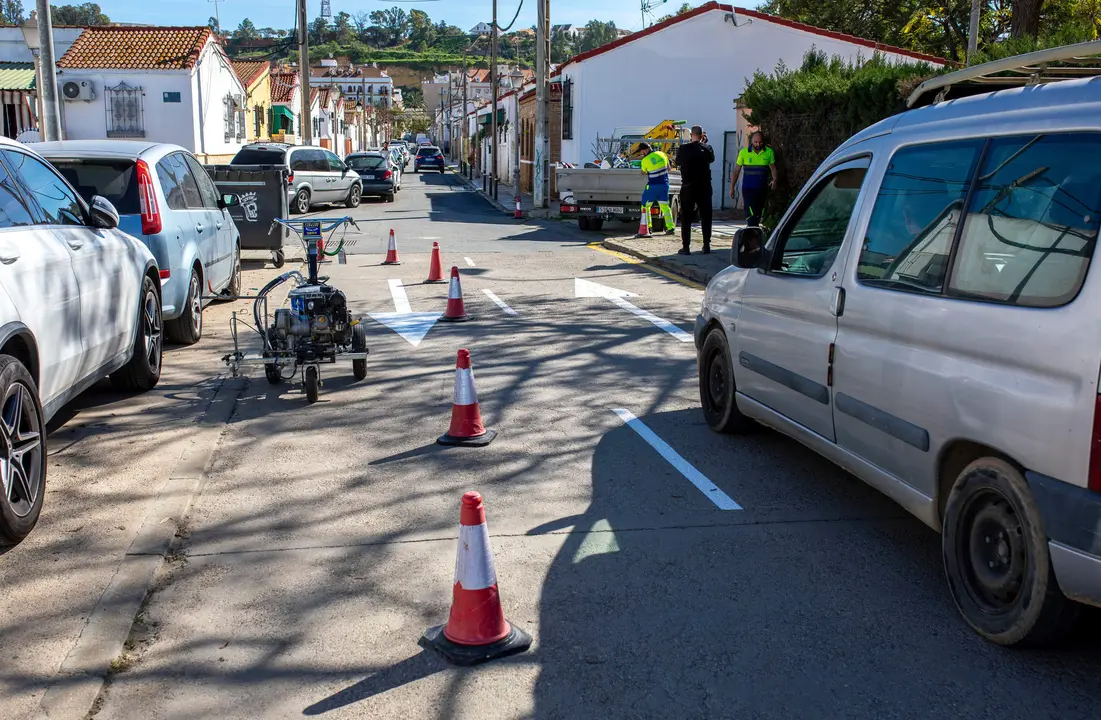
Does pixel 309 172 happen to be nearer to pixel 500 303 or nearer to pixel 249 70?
pixel 500 303

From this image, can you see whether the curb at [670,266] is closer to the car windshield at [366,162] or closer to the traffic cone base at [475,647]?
the traffic cone base at [475,647]

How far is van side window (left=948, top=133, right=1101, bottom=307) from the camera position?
3.57 m

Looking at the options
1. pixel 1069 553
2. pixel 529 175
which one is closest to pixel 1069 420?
pixel 1069 553

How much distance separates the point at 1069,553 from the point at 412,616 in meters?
2.39

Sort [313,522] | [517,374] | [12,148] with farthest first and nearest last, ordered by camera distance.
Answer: [517,374]
[12,148]
[313,522]

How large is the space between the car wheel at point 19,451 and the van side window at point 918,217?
3.87m

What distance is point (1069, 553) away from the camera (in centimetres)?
344

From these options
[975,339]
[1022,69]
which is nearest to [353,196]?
[1022,69]

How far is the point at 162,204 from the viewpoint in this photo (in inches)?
362

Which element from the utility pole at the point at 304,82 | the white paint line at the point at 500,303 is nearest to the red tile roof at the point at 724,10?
the utility pole at the point at 304,82

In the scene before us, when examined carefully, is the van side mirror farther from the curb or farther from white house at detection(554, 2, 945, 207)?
white house at detection(554, 2, 945, 207)

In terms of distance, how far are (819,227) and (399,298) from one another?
27.1 ft

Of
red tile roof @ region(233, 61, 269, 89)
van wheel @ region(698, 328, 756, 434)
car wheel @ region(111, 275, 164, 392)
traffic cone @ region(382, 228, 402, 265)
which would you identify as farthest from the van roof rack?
red tile roof @ region(233, 61, 269, 89)

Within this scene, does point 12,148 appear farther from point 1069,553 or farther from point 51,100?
point 51,100
